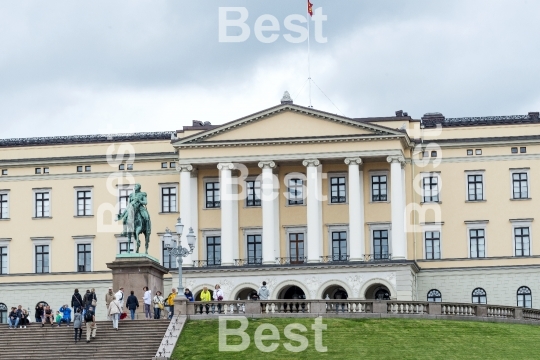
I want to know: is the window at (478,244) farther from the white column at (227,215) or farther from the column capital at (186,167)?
the column capital at (186,167)

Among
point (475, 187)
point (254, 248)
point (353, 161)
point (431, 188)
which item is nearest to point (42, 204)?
point (254, 248)

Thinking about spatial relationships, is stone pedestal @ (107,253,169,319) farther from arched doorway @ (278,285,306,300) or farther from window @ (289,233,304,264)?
window @ (289,233,304,264)

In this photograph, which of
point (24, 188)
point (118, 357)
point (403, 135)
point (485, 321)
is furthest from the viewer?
point (24, 188)

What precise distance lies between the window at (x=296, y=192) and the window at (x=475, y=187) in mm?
10333

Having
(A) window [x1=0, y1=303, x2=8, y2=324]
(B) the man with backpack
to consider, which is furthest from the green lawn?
(A) window [x1=0, y1=303, x2=8, y2=324]

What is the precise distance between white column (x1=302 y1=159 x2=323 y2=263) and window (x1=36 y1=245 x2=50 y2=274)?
681 inches

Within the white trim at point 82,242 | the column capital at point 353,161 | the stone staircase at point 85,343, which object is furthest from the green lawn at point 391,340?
the white trim at point 82,242

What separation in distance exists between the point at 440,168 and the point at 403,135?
4.36 meters

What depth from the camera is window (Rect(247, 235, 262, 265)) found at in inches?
3625

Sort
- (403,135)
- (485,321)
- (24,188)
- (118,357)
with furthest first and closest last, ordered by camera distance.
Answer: (24,188) < (403,135) < (485,321) < (118,357)

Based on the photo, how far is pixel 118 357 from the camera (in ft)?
185

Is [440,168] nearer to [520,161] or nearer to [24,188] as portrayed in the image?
[520,161]

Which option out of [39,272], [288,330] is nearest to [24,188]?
[39,272]

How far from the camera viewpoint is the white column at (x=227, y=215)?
298ft
